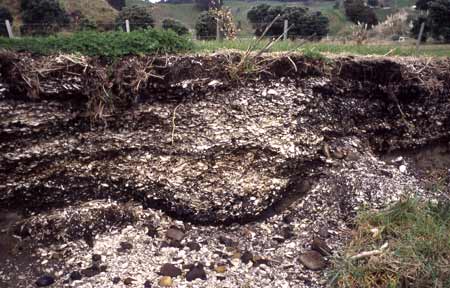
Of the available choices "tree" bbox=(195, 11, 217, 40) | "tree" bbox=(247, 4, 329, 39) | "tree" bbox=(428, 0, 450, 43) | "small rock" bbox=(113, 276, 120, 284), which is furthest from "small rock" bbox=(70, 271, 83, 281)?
"tree" bbox=(428, 0, 450, 43)

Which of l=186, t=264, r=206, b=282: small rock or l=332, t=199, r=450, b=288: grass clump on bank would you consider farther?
l=186, t=264, r=206, b=282: small rock

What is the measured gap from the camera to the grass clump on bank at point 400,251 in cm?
380

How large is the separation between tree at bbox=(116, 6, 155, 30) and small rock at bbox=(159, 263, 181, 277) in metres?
6.96

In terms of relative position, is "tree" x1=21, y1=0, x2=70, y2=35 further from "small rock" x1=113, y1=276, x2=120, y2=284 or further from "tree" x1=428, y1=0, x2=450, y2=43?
"tree" x1=428, y1=0, x2=450, y2=43

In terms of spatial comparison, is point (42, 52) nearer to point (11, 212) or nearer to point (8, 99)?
point (8, 99)

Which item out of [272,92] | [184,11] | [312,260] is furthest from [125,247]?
[184,11]

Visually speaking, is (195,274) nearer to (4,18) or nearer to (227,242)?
(227,242)

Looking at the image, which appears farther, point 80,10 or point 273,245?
point 80,10

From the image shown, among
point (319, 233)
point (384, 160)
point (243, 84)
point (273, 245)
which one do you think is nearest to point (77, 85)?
point (243, 84)

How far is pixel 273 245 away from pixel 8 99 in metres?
3.81

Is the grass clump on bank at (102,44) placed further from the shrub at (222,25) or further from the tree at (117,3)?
the tree at (117,3)

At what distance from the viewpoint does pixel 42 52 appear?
4641mm

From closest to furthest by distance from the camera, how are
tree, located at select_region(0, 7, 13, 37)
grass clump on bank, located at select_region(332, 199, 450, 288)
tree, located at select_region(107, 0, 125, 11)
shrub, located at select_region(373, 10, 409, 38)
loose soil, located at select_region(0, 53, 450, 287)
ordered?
grass clump on bank, located at select_region(332, 199, 450, 288)
loose soil, located at select_region(0, 53, 450, 287)
tree, located at select_region(0, 7, 13, 37)
shrub, located at select_region(373, 10, 409, 38)
tree, located at select_region(107, 0, 125, 11)

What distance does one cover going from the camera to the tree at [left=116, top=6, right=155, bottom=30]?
941cm
